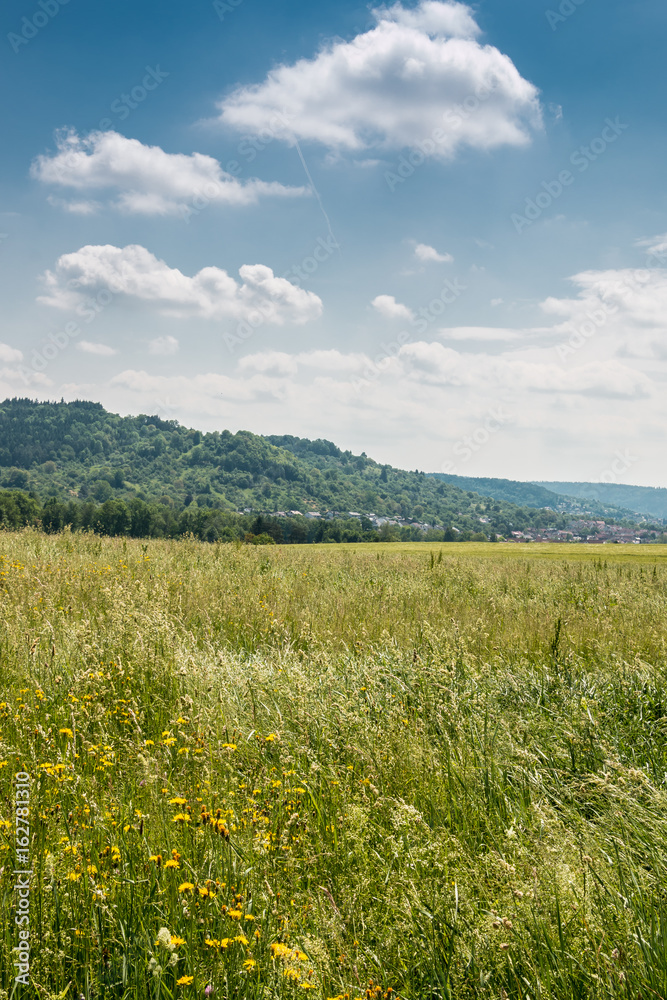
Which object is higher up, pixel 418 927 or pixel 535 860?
pixel 535 860

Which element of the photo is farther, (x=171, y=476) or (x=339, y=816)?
(x=171, y=476)

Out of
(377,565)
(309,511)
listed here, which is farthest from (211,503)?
(377,565)

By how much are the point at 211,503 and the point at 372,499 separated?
64925 mm

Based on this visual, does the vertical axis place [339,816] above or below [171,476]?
below

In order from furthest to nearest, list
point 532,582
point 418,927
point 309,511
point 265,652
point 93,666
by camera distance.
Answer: point 309,511, point 532,582, point 265,652, point 93,666, point 418,927

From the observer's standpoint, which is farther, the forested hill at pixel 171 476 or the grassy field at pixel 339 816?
the forested hill at pixel 171 476

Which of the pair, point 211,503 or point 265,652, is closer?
point 265,652

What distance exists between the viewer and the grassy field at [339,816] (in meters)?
2.06

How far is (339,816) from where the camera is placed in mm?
3166

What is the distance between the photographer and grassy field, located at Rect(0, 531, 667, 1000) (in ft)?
6.77

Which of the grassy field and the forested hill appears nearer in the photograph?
the grassy field

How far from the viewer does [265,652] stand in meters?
7.03

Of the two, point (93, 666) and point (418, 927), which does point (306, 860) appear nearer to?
point (418, 927)

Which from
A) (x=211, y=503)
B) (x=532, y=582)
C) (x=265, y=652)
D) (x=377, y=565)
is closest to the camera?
(x=265, y=652)
